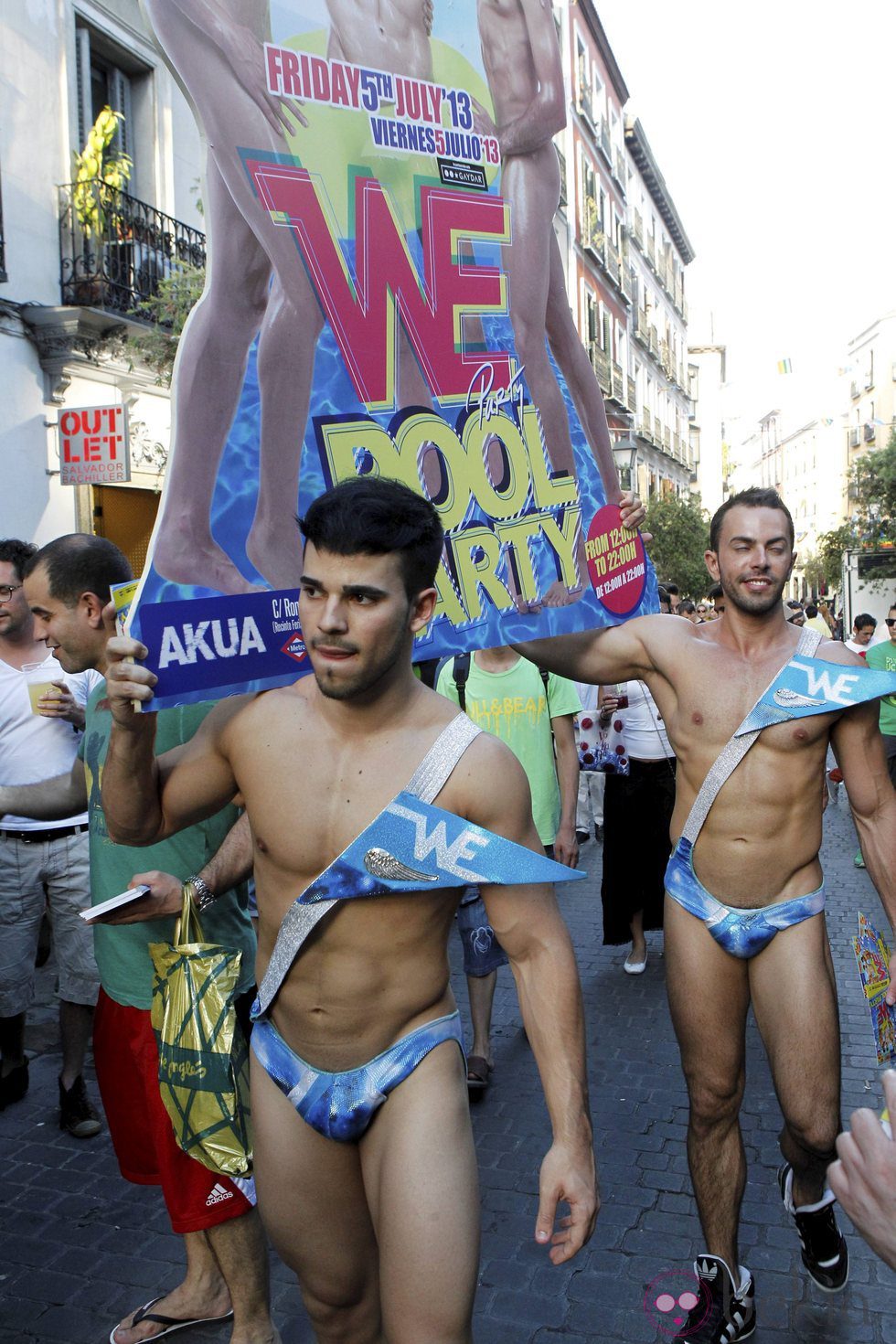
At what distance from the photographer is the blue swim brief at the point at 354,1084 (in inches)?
92.7

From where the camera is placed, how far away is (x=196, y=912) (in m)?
2.86

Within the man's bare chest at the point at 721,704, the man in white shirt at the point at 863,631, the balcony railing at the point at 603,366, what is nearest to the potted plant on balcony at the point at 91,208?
the man in white shirt at the point at 863,631

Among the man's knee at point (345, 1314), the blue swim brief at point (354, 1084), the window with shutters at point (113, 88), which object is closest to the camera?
the blue swim brief at point (354, 1084)

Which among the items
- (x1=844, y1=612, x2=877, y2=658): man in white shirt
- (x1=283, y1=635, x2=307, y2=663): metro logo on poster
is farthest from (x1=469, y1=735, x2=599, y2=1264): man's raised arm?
(x1=844, y1=612, x2=877, y2=658): man in white shirt

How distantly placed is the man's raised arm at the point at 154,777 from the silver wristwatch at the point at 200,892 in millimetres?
309

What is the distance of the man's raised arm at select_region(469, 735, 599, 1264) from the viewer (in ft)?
7.50

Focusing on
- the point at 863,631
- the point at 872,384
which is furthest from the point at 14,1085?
the point at 872,384

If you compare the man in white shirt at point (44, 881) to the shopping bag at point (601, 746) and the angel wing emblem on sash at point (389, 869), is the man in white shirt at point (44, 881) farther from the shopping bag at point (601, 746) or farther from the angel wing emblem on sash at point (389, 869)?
the shopping bag at point (601, 746)

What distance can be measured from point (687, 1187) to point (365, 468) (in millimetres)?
2987

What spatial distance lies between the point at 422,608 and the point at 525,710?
323 cm

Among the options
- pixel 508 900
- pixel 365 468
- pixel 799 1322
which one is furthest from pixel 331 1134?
pixel 799 1322

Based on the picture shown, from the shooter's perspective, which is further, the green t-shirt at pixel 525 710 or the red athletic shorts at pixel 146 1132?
the green t-shirt at pixel 525 710

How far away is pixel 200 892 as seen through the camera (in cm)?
291

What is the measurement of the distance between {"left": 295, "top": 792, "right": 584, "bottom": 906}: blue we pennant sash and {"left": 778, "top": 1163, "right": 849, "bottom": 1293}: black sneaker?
6.13 feet
